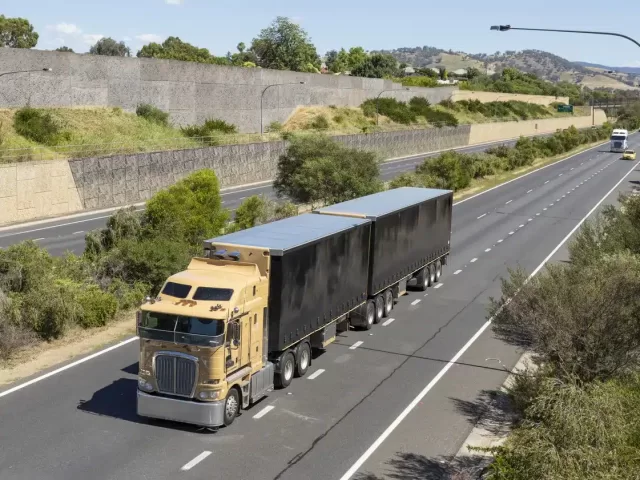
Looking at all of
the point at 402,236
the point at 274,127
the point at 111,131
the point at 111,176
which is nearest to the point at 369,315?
the point at 402,236

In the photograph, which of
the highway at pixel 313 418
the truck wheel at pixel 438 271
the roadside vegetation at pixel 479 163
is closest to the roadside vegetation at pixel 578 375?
the highway at pixel 313 418

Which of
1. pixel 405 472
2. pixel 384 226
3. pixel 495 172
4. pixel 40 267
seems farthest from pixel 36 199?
pixel 495 172

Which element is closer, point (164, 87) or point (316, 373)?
point (316, 373)

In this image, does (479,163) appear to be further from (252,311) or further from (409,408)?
(252,311)

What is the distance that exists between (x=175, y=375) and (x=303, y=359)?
481 cm

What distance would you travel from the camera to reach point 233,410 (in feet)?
58.3

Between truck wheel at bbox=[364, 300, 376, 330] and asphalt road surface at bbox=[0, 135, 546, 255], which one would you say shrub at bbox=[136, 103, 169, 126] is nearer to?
asphalt road surface at bbox=[0, 135, 546, 255]

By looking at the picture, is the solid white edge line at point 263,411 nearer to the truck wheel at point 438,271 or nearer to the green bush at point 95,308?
the green bush at point 95,308

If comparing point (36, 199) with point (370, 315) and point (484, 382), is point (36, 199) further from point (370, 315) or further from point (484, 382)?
point (484, 382)

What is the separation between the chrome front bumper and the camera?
17.0 m

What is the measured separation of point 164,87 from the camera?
8225 centimetres

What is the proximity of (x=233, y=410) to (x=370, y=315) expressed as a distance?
9.39m

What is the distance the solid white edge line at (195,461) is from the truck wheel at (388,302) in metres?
12.5

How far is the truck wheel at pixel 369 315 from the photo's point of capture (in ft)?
85.5
